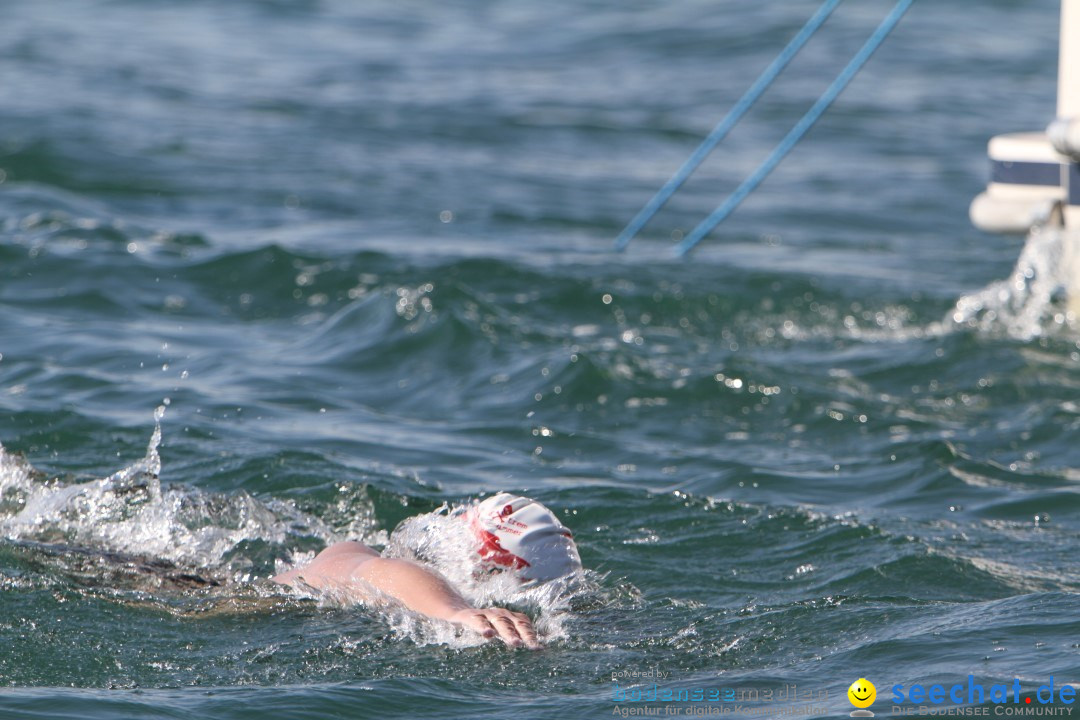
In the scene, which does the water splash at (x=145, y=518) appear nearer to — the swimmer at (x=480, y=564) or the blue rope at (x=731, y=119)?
the swimmer at (x=480, y=564)

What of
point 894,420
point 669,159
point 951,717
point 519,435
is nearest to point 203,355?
point 519,435

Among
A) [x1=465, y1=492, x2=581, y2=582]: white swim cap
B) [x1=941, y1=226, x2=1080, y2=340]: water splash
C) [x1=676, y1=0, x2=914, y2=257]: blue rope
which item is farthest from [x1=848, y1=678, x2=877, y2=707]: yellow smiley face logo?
[x1=676, y1=0, x2=914, y2=257]: blue rope

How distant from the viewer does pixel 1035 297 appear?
31.0 ft

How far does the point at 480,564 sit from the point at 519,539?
144 mm

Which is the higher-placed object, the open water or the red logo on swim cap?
the red logo on swim cap

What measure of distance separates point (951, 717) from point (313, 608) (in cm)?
194

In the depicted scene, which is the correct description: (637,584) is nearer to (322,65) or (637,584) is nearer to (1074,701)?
(1074,701)

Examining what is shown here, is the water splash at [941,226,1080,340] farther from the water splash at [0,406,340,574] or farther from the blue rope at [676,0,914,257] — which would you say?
the water splash at [0,406,340,574]

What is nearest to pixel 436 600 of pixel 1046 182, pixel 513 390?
pixel 513 390

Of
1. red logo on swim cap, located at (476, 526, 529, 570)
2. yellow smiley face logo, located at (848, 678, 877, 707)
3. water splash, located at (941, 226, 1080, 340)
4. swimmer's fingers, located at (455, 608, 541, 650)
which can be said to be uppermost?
red logo on swim cap, located at (476, 526, 529, 570)

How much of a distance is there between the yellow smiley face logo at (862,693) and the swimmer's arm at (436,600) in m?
0.89

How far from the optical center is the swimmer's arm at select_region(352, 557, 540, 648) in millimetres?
4602

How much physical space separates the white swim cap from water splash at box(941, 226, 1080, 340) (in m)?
4.98

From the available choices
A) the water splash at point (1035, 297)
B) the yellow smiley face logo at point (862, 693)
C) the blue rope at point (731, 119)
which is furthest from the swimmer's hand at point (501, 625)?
the blue rope at point (731, 119)
